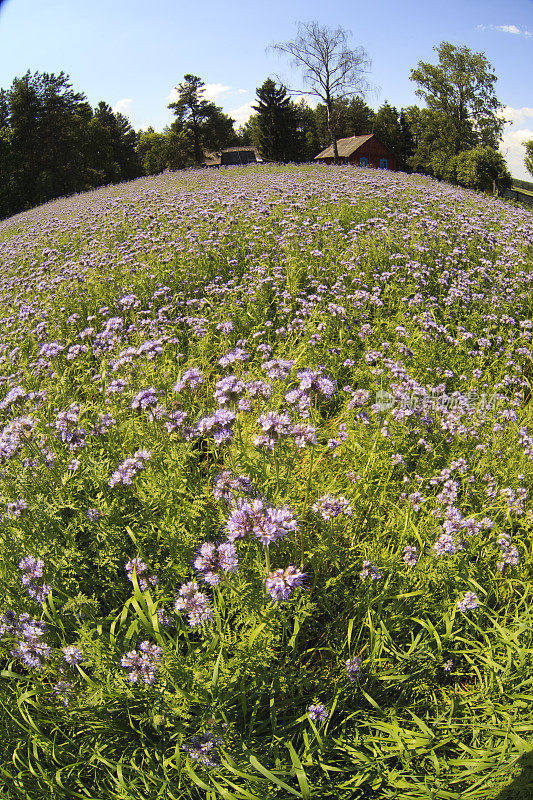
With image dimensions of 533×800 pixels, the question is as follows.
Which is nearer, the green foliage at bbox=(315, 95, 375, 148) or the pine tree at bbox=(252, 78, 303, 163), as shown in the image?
the pine tree at bbox=(252, 78, 303, 163)

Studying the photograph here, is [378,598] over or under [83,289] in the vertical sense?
under

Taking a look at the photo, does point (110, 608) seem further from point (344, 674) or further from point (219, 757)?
point (344, 674)

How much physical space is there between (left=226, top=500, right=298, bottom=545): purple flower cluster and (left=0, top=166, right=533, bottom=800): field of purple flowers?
1 cm

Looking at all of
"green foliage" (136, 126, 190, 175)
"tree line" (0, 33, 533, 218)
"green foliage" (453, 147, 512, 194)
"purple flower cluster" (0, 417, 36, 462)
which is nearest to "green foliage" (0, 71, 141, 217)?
"tree line" (0, 33, 533, 218)

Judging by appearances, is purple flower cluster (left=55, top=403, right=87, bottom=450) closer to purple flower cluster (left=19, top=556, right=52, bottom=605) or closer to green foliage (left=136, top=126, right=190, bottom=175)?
purple flower cluster (left=19, top=556, right=52, bottom=605)

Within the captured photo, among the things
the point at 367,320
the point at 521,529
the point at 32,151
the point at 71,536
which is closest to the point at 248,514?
the point at 71,536

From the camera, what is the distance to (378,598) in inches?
99.5

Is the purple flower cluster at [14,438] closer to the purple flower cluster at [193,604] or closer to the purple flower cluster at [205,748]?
the purple flower cluster at [193,604]

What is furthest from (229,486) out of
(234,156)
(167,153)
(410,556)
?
(234,156)

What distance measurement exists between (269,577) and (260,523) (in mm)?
234

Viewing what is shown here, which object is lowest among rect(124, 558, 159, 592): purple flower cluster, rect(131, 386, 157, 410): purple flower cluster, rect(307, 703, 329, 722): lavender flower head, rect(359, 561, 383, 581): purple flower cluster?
rect(307, 703, 329, 722): lavender flower head

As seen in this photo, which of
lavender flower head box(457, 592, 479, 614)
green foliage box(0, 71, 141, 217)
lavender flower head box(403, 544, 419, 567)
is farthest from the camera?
green foliage box(0, 71, 141, 217)

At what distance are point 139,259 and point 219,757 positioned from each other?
21.6 feet

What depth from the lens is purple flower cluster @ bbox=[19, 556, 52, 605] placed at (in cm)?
231
